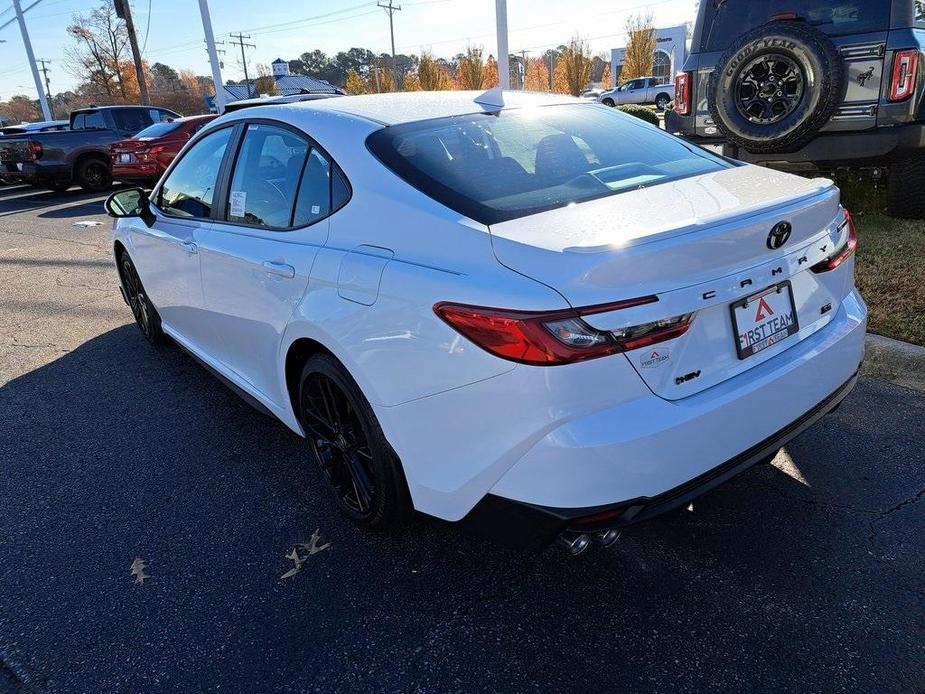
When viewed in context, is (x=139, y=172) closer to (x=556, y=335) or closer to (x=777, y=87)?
(x=777, y=87)

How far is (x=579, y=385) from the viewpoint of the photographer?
5.72ft

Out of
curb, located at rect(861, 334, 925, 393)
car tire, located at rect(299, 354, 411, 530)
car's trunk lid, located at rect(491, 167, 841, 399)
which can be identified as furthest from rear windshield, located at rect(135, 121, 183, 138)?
car's trunk lid, located at rect(491, 167, 841, 399)

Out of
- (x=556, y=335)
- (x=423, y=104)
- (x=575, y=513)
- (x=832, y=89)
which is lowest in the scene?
(x=575, y=513)

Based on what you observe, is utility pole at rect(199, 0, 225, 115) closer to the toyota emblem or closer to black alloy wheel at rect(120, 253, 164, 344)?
black alloy wheel at rect(120, 253, 164, 344)

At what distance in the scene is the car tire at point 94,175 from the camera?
1488cm

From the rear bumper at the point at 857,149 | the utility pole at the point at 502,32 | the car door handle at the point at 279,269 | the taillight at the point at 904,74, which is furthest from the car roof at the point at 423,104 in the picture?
the utility pole at the point at 502,32

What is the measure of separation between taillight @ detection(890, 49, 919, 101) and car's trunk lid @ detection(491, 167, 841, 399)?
386 centimetres

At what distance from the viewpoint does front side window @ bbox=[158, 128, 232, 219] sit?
3432 millimetres

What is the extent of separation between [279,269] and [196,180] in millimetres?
1372

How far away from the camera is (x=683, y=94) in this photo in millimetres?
6445

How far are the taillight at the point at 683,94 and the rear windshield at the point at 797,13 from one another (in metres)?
0.29

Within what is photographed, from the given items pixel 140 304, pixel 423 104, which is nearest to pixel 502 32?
pixel 140 304

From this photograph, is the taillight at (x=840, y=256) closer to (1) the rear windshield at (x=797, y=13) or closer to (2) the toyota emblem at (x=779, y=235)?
(2) the toyota emblem at (x=779, y=235)

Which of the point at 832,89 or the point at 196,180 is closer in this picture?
the point at 196,180
